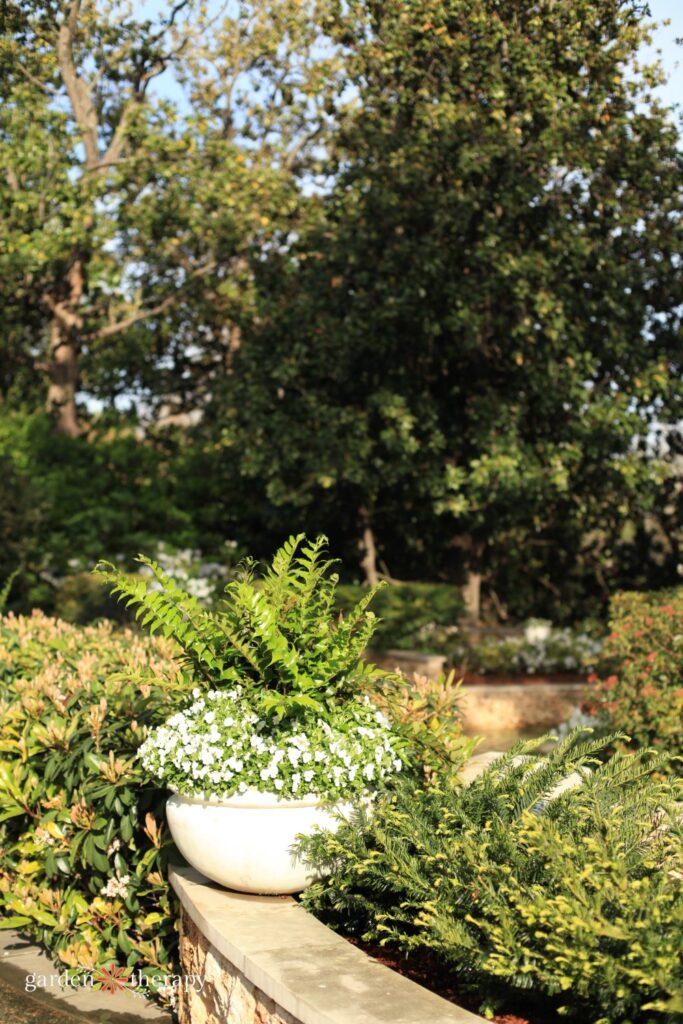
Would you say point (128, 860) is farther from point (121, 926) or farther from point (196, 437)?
point (196, 437)

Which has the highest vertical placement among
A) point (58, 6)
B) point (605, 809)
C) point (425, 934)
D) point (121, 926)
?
point (58, 6)

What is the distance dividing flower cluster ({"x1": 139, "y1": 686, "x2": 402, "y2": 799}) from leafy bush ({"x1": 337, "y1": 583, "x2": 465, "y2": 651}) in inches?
286

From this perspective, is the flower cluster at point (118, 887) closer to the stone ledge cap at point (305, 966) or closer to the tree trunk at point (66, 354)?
the stone ledge cap at point (305, 966)

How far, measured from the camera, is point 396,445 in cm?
1166

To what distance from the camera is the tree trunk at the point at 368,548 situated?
1359 cm

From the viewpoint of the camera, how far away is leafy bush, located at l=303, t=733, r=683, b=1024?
106 inches

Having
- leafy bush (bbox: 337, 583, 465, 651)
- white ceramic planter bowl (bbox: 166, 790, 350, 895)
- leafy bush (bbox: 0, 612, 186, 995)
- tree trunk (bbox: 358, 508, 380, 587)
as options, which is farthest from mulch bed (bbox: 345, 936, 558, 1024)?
tree trunk (bbox: 358, 508, 380, 587)

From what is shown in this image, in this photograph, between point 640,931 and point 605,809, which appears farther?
point 605,809

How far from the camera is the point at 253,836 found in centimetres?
357

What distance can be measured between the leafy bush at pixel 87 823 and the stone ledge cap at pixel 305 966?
0.67 metres

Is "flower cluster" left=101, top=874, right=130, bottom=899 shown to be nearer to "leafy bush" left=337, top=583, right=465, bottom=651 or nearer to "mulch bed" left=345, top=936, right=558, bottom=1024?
"mulch bed" left=345, top=936, right=558, bottom=1024

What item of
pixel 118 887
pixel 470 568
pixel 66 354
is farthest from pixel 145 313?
pixel 118 887

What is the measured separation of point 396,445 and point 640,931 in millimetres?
9104

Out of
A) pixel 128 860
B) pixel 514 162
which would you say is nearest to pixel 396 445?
pixel 514 162
